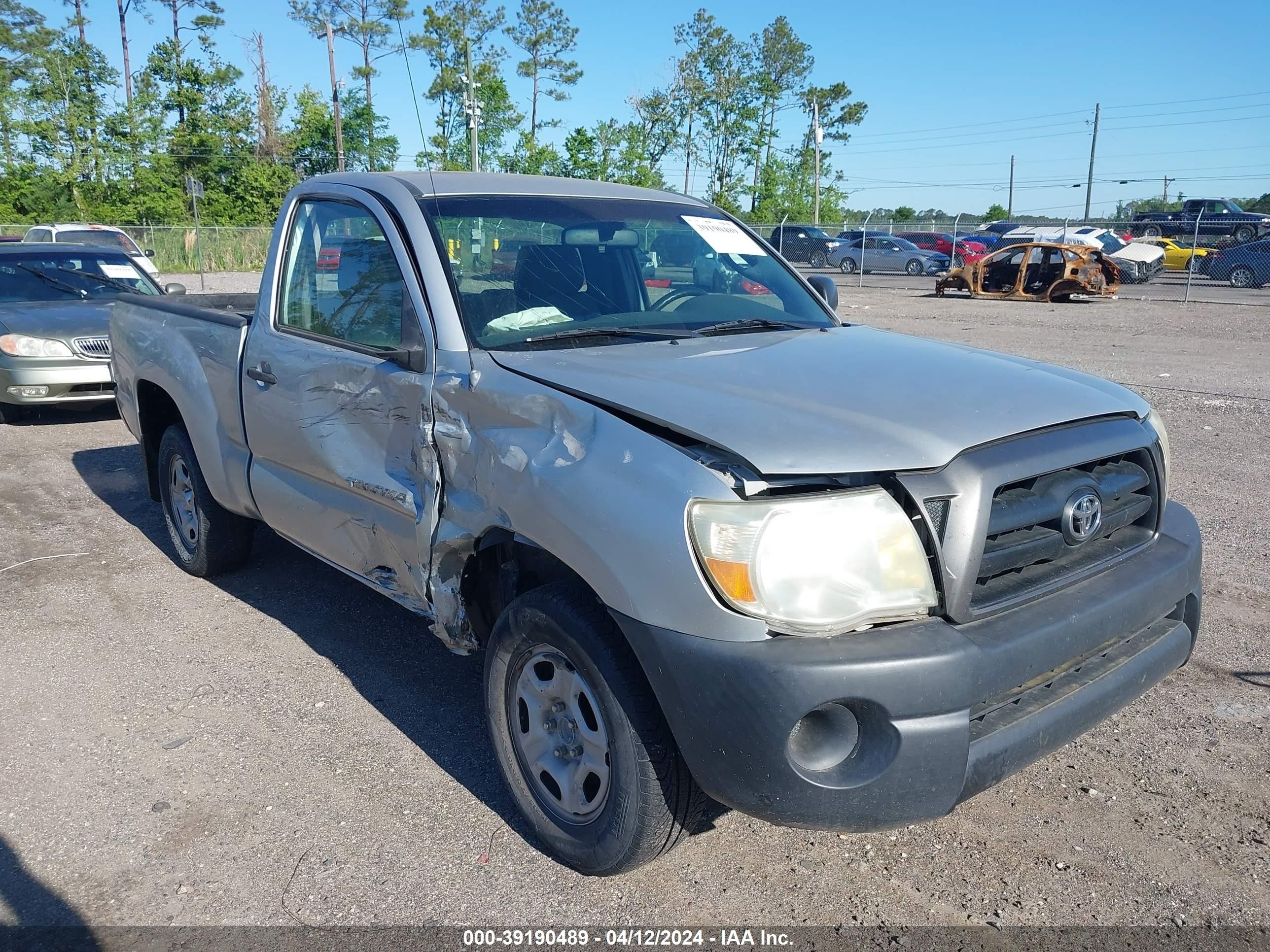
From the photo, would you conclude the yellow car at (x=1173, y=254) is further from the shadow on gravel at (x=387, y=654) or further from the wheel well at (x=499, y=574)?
the wheel well at (x=499, y=574)

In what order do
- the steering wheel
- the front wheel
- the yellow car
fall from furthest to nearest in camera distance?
the yellow car < the front wheel < the steering wheel

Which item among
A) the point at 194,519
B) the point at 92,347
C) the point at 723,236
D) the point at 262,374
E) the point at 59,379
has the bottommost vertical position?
the point at 194,519

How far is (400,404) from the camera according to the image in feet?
10.9

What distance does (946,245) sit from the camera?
41.1 meters

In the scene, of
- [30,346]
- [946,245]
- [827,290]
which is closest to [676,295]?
[827,290]

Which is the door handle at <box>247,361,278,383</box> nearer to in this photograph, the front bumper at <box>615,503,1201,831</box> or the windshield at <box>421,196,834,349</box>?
the windshield at <box>421,196,834,349</box>

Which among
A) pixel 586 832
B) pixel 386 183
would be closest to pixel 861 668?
pixel 586 832

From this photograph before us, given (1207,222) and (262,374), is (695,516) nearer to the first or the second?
(262,374)

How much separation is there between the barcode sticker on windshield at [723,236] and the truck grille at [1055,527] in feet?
6.12

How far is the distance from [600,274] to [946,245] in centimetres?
4034

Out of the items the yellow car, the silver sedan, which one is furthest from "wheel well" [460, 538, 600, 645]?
the silver sedan

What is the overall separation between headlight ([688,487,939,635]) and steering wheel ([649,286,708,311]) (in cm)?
154

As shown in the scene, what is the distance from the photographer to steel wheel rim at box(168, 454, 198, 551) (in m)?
5.17

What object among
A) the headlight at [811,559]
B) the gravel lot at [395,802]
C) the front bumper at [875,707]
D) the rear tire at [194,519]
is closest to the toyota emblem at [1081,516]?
the front bumper at [875,707]
